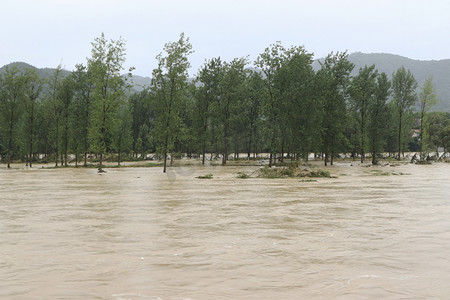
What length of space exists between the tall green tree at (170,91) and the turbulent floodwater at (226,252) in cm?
3069

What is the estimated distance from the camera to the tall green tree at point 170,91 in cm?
4294

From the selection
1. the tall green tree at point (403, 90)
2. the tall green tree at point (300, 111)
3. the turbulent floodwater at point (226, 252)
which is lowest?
the turbulent floodwater at point (226, 252)

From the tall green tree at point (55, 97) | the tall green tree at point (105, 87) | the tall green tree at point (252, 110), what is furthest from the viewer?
the tall green tree at point (252, 110)

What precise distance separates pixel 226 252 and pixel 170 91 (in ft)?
128

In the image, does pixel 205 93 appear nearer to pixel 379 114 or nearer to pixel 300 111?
pixel 300 111

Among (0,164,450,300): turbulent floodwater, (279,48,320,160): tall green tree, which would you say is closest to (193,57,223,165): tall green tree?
(279,48,320,160): tall green tree

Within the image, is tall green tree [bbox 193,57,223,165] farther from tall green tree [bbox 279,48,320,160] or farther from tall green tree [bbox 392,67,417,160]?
tall green tree [bbox 392,67,417,160]

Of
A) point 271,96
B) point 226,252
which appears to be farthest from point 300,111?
point 226,252

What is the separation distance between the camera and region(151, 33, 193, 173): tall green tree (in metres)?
42.9

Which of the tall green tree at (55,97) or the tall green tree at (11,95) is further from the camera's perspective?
the tall green tree at (55,97)

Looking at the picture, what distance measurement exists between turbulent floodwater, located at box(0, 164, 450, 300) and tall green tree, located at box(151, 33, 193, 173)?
30.7 metres

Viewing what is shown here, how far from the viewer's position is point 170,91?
44.2m

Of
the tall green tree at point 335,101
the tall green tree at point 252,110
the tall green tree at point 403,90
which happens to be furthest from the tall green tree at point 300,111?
the tall green tree at point 403,90

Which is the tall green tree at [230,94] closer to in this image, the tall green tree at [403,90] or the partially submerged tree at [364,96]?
the partially submerged tree at [364,96]
